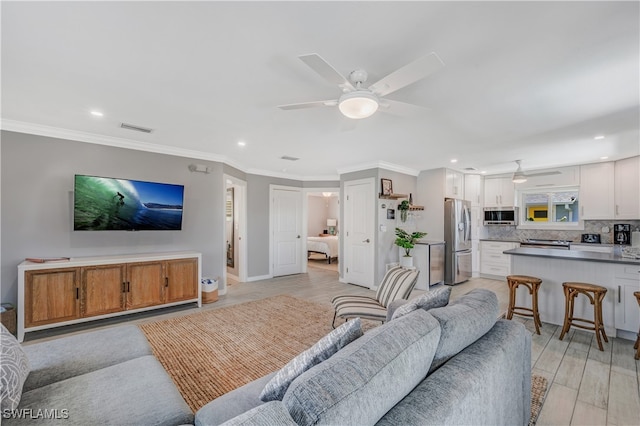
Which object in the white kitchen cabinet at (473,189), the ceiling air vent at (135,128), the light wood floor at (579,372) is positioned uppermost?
the ceiling air vent at (135,128)

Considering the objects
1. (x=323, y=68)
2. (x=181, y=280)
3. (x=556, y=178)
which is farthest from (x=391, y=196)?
(x=323, y=68)

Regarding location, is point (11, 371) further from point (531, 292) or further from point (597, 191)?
point (597, 191)

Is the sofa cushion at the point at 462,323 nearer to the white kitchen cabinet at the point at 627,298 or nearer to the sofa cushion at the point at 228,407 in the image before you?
the sofa cushion at the point at 228,407

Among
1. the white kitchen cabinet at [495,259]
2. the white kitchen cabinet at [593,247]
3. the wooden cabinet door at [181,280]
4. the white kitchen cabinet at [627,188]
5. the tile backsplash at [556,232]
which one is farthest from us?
the white kitchen cabinet at [495,259]

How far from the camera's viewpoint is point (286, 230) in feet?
21.8

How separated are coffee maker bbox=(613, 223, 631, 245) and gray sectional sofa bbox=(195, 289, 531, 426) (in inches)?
208

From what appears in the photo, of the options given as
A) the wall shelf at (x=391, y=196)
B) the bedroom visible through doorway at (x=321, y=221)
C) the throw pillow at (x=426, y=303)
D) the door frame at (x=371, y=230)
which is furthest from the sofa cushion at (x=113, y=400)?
the bedroom visible through doorway at (x=321, y=221)

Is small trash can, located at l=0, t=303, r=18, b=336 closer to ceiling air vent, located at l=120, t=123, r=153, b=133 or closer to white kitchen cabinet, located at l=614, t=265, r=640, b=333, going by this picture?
ceiling air vent, located at l=120, t=123, r=153, b=133

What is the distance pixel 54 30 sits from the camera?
66.3 inches

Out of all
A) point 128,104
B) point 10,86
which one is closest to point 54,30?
point 128,104

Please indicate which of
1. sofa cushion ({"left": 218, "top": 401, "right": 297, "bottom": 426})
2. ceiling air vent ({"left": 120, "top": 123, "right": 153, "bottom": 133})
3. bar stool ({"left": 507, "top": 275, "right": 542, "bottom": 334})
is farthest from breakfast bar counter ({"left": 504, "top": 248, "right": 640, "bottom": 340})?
ceiling air vent ({"left": 120, "top": 123, "right": 153, "bottom": 133})

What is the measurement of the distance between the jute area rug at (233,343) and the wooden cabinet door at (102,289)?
542 millimetres

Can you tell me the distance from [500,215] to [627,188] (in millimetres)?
1992

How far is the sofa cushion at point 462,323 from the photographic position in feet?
4.31
